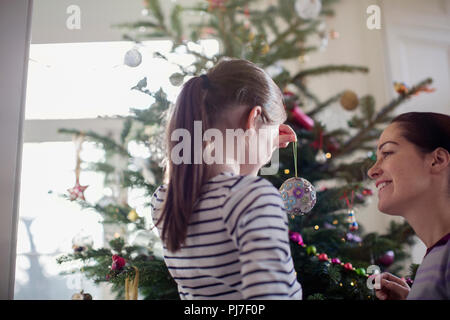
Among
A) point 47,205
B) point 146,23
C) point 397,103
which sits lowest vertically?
→ point 47,205

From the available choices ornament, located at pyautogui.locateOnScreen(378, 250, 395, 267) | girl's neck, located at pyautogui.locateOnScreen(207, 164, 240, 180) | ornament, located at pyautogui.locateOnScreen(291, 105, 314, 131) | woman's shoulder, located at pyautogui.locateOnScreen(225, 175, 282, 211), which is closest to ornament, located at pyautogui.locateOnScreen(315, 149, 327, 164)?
ornament, located at pyautogui.locateOnScreen(291, 105, 314, 131)

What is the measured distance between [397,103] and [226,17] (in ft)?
2.30

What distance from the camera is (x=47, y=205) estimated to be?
1.84 m

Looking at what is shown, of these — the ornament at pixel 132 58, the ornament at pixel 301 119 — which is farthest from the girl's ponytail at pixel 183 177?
the ornament at pixel 301 119

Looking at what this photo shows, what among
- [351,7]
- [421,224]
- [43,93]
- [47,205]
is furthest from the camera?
[351,7]

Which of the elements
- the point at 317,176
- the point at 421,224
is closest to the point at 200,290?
the point at 421,224

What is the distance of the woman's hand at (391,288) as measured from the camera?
836 mm

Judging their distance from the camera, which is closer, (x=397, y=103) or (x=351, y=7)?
(x=397, y=103)

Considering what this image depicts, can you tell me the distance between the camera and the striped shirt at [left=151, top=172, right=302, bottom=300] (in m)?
0.58

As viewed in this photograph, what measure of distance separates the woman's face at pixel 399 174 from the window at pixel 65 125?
69cm

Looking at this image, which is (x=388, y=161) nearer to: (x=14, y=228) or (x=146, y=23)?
(x=14, y=228)

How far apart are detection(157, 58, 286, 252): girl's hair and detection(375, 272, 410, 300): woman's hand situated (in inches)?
15.9

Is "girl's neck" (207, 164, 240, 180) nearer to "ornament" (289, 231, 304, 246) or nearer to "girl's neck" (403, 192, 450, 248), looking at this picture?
"girl's neck" (403, 192, 450, 248)

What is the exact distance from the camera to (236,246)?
2.11 ft
